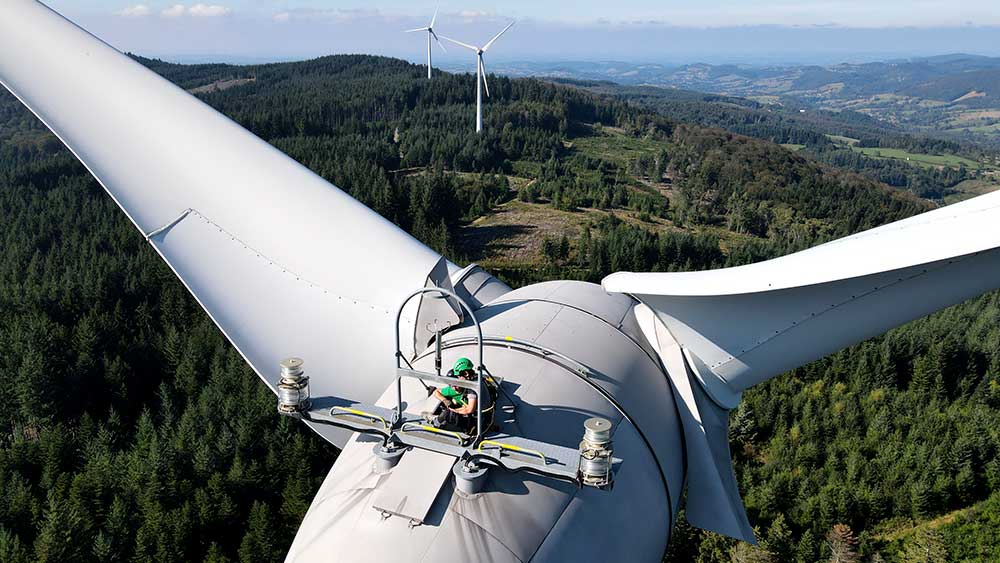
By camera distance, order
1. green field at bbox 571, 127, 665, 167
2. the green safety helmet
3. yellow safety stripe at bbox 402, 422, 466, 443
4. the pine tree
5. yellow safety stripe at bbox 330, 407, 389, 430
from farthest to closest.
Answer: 1. green field at bbox 571, 127, 665, 167
2. the pine tree
3. the green safety helmet
4. yellow safety stripe at bbox 330, 407, 389, 430
5. yellow safety stripe at bbox 402, 422, 466, 443

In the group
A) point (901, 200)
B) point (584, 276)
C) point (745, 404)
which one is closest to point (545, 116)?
point (901, 200)

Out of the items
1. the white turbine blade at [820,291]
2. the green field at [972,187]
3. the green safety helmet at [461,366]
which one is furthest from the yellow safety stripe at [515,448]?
the green field at [972,187]

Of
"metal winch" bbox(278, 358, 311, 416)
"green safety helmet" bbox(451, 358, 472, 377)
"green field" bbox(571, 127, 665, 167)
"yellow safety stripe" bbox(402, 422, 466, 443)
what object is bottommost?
"green field" bbox(571, 127, 665, 167)

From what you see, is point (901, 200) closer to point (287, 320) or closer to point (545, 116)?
point (545, 116)

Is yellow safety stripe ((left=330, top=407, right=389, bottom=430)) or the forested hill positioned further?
the forested hill

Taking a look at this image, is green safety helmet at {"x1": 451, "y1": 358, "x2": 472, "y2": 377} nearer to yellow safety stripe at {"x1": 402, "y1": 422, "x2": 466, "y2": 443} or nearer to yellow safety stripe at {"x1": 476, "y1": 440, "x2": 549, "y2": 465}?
yellow safety stripe at {"x1": 402, "y1": 422, "x2": 466, "y2": 443}

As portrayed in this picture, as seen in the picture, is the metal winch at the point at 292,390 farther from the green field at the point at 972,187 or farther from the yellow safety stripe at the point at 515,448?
the green field at the point at 972,187

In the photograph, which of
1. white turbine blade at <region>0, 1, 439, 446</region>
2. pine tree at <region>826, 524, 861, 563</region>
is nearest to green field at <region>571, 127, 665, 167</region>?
pine tree at <region>826, 524, 861, 563</region>
